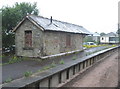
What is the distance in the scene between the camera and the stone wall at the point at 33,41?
1456 centimetres

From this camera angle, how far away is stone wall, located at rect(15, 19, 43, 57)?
14.6m

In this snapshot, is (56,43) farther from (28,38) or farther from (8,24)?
(8,24)

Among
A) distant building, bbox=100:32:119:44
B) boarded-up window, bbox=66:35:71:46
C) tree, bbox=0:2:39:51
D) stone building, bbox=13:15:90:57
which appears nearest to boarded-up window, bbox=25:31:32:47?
stone building, bbox=13:15:90:57

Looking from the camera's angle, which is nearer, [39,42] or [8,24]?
[39,42]

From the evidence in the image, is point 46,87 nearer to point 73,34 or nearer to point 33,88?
point 33,88

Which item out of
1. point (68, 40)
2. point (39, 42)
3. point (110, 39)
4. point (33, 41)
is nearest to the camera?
point (39, 42)

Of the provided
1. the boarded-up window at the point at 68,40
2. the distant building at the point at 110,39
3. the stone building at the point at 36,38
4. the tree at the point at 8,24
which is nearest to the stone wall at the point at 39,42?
the stone building at the point at 36,38

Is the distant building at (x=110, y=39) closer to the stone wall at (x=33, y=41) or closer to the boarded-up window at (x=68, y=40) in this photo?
the boarded-up window at (x=68, y=40)

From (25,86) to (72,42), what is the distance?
15.0 meters

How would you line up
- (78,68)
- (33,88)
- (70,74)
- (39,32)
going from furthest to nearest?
(39,32) < (78,68) < (70,74) < (33,88)

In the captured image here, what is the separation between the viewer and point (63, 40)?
17.8 metres

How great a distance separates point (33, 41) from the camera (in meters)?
14.9


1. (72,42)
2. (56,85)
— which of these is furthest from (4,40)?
(56,85)

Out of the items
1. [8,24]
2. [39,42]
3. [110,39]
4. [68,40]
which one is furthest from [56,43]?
[110,39]
